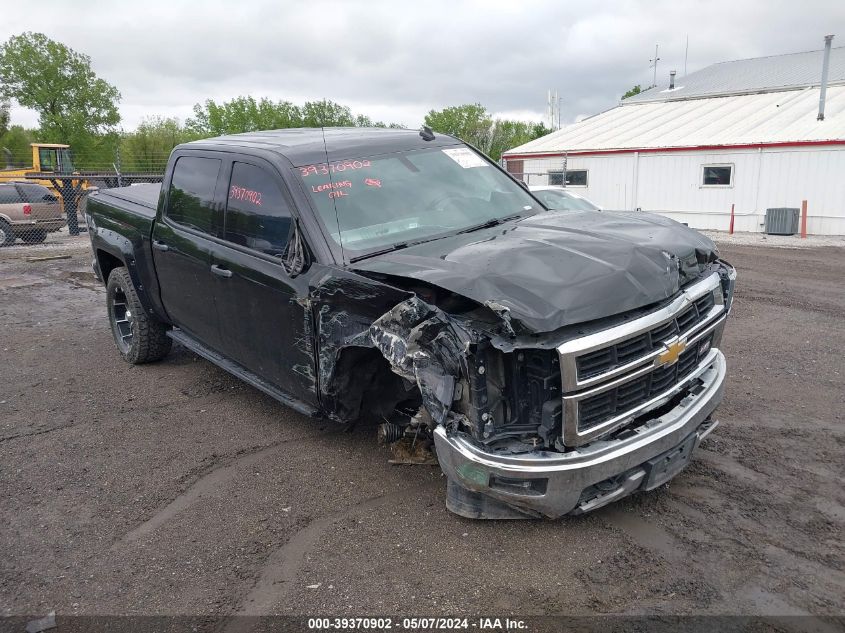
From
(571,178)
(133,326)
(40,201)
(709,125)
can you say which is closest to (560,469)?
(133,326)

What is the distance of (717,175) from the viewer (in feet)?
61.9

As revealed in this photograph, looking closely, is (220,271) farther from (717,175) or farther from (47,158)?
(47,158)

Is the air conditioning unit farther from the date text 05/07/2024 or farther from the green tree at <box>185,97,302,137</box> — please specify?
the green tree at <box>185,97,302,137</box>

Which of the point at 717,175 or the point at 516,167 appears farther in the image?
the point at 516,167

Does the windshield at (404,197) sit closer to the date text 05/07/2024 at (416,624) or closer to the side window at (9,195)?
the date text 05/07/2024 at (416,624)

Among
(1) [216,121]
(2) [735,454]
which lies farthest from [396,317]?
(1) [216,121]

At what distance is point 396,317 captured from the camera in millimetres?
3018

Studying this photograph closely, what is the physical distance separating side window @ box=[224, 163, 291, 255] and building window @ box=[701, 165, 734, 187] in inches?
691

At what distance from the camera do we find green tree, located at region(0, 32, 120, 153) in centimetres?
4659

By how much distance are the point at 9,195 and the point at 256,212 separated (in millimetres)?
14970

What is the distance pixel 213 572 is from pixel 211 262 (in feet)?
7.19

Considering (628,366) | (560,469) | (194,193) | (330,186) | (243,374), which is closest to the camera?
(560,469)

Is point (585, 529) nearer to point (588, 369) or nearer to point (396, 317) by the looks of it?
point (588, 369)

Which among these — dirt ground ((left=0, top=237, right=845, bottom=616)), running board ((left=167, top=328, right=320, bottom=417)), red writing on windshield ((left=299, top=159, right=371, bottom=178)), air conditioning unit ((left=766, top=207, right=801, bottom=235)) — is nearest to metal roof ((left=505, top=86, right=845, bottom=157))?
air conditioning unit ((left=766, top=207, right=801, bottom=235))
